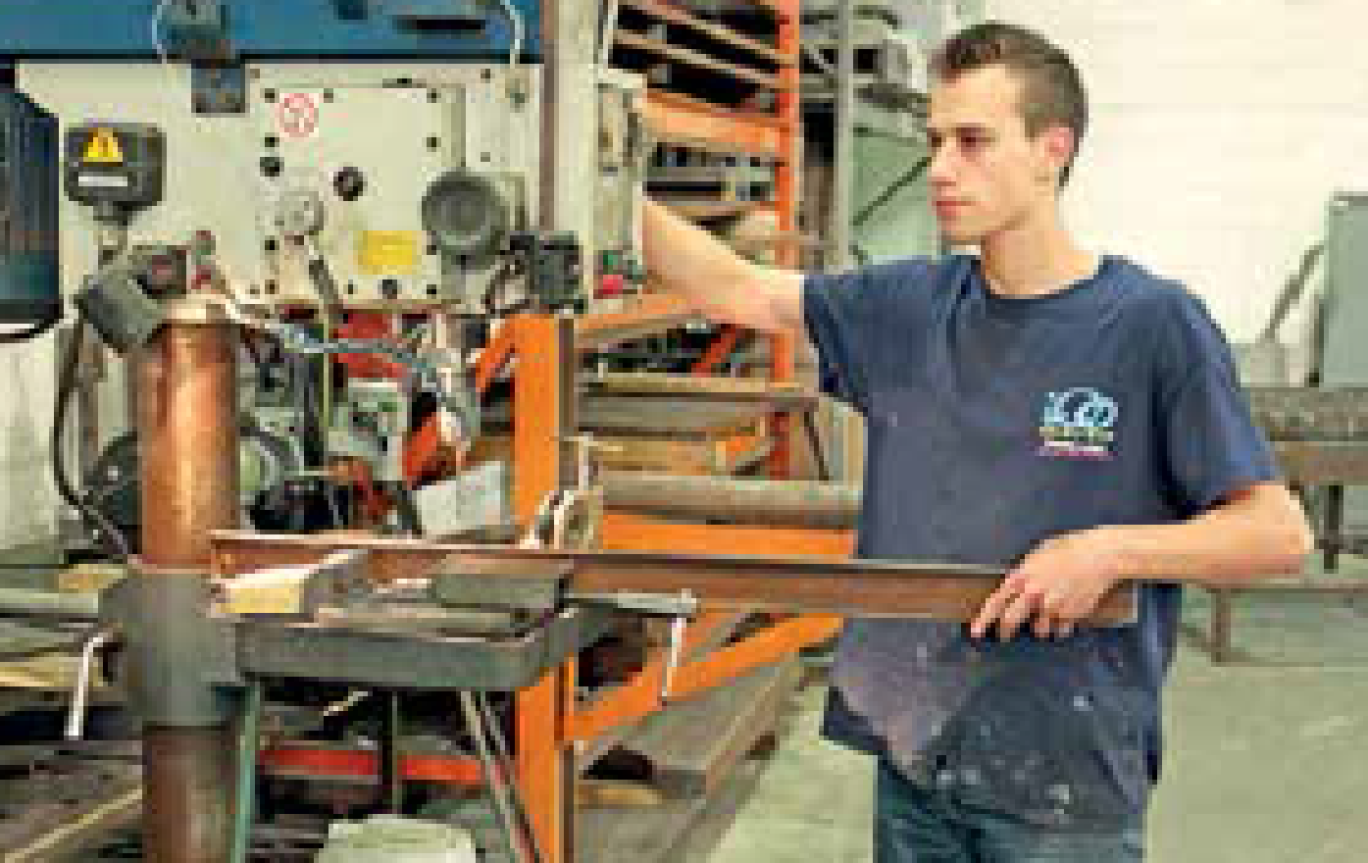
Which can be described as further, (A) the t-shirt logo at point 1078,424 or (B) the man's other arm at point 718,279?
(B) the man's other arm at point 718,279

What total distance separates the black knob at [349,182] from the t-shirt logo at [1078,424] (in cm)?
69

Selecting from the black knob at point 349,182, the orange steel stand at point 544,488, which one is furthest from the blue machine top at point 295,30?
the orange steel stand at point 544,488

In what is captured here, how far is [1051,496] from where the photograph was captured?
5.53 feet

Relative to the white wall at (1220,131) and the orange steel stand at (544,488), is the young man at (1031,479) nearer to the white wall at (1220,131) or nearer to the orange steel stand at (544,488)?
the orange steel stand at (544,488)

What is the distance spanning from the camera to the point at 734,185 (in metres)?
4.26

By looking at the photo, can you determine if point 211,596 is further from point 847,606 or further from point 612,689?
point 612,689

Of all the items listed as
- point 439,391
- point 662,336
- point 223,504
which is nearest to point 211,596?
point 223,504

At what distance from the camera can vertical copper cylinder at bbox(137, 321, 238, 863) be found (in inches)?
55.8

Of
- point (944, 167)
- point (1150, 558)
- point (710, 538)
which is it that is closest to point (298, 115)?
point (944, 167)

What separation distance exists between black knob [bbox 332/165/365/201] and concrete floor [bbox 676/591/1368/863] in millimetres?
1840

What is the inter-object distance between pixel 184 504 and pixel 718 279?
2.55 feet

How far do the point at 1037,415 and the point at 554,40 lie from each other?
59 cm

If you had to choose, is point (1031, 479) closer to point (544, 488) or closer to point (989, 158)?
point (989, 158)

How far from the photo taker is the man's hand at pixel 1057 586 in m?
1.45
